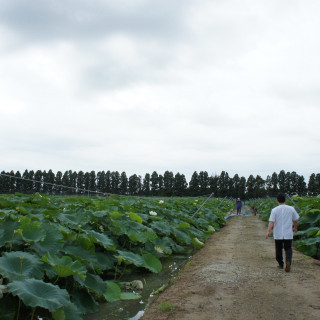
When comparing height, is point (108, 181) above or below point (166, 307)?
above

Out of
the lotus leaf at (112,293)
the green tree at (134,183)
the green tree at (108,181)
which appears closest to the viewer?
the lotus leaf at (112,293)

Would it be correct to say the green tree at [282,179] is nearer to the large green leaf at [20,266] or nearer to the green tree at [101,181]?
the green tree at [101,181]

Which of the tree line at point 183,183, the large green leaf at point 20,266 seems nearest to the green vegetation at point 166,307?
the large green leaf at point 20,266

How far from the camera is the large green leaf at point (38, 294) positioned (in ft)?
6.83

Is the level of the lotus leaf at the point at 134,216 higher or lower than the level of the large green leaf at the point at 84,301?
higher

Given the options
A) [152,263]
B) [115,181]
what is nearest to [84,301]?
[152,263]

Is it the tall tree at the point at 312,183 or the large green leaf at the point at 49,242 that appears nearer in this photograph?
the large green leaf at the point at 49,242

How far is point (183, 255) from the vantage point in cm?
664

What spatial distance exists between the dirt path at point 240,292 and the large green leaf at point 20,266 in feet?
3.80

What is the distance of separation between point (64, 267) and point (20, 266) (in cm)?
33

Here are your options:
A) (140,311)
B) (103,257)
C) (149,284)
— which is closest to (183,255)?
(149,284)

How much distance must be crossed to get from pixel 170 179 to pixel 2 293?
94.4 meters

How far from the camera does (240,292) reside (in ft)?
12.5

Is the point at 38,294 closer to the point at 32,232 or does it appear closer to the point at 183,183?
the point at 32,232
